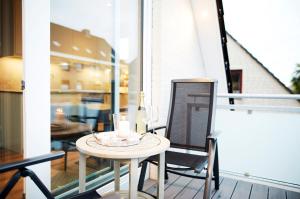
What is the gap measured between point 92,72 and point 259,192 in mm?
2044

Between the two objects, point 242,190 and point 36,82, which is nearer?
point 36,82

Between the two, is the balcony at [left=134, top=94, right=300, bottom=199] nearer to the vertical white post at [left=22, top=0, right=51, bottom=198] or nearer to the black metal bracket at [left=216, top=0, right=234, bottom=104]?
the vertical white post at [left=22, top=0, right=51, bottom=198]

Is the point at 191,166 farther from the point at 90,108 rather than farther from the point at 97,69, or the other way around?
the point at 97,69

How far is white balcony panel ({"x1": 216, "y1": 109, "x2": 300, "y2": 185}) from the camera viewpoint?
225 cm

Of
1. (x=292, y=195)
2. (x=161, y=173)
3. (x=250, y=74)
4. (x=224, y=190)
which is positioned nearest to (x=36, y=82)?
(x=161, y=173)

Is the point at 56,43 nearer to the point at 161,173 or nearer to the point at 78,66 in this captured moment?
the point at 78,66

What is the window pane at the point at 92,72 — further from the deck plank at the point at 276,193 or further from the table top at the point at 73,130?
the deck plank at the point at 276,193

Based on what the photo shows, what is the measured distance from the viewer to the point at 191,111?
2.12m

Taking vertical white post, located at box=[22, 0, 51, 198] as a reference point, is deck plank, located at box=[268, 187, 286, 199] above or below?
below

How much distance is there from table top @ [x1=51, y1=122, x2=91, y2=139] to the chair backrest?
30.7 inches

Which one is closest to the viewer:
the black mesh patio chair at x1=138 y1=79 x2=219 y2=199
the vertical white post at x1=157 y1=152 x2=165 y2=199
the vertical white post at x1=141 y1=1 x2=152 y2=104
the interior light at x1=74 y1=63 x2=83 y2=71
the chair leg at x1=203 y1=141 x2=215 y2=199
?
the vertical white post at x1=157 y1=152 x2=165 y2=199

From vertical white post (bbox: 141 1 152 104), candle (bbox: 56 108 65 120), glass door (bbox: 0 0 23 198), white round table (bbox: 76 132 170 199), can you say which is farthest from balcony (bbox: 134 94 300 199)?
glass door (bbox: 0 0 23 198)

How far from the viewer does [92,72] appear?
221 centimetres

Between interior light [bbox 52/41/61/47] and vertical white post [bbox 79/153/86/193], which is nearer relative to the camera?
vertical white post [bbox 79/153/86/193]
